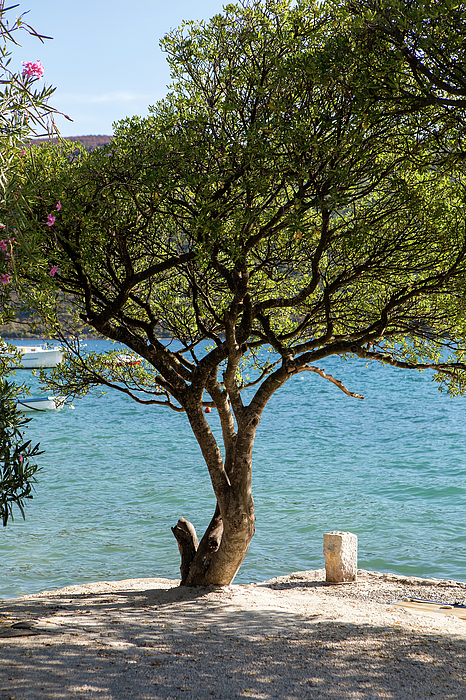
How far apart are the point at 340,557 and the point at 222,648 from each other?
18.6 ft

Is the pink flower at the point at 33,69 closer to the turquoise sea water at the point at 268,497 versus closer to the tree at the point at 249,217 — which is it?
the tree at the point at 249,217

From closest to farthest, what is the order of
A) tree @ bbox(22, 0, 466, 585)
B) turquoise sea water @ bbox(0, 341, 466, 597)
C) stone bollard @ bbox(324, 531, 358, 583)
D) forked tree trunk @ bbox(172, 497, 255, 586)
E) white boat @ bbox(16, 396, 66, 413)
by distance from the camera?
1. tree @ bbox(22, 0, 466, 585)
2. forked tree trunk @ bbox(172, 497, 255, 586)
3. white boat @ bbox(16, 396, 66, 413)
4. stone bollard @ bbox(324, 531, 358, 583)
5. turquoise sea water @ bbox(0, 341, 466, 597)

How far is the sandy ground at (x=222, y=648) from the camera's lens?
15.0ft

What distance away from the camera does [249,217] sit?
6.05m

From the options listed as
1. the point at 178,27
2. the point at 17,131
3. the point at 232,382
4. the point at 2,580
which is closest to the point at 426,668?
the point at 232,382

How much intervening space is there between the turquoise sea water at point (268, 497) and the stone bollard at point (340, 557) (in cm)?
205

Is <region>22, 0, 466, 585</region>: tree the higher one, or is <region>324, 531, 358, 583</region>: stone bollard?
<region>22, 0, 466, 585</region>: tree

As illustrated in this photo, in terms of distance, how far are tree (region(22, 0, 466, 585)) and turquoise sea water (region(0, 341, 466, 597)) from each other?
5519 millimetres

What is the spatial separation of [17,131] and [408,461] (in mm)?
22955

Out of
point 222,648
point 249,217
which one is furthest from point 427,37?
point 222,648

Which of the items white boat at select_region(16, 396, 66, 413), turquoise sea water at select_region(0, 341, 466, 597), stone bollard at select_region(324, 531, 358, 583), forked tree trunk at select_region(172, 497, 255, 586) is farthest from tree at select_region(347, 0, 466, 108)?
turquoise sea water at select_region(0, 341, 466, 597)

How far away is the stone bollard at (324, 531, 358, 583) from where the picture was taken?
10898mm

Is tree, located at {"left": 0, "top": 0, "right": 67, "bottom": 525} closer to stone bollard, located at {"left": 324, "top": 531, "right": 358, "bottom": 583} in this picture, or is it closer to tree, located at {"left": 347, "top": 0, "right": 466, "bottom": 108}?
tree, located at {"left": 347, "top": 0, "right": 466, "bottom": 108}

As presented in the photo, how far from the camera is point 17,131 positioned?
13.4 feet
